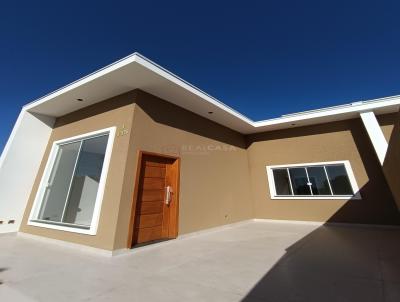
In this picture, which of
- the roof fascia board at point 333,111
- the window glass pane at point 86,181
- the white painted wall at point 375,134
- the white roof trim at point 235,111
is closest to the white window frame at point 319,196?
the white painted wall at point 375,134

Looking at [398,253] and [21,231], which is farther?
[21,231]

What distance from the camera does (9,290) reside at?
2.03 m

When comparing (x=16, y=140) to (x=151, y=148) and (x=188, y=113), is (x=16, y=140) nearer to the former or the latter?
(x=151, y=148)

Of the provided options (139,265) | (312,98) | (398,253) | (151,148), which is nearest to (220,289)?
(139,265)

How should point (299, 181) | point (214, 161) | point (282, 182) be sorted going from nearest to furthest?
point (214, 161) → point (299, 181) → point (282, 182)

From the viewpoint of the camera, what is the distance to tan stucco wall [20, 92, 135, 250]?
11.2ft

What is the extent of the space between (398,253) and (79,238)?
5.95 metres

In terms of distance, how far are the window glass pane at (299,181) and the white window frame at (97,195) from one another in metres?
6.48

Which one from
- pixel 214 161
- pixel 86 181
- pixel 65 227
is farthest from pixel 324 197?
pixel 65 227

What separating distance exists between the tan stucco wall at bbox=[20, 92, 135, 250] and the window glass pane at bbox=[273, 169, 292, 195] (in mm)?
5977

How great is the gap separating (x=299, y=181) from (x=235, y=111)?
373cm

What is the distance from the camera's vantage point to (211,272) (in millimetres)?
2506

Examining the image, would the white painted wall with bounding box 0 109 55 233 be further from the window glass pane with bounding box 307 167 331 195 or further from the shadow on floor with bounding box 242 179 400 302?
the window glass pane with bounding box 307 167 331 195

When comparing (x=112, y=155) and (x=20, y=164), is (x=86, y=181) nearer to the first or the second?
(x=112, y=155)
